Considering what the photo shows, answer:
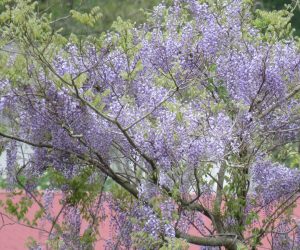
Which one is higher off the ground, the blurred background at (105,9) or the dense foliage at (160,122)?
the blurred background at (105,9)

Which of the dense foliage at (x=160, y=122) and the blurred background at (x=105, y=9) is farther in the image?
the blurred background at (x=105, y=9)

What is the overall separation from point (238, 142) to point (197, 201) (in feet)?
1.86

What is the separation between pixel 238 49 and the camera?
4680 millimetres

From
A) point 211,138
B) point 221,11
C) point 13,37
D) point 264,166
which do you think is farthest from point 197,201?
point 13,37

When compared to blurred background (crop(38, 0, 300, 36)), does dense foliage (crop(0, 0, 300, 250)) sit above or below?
below

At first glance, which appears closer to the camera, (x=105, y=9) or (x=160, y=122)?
(x=160, y=122)

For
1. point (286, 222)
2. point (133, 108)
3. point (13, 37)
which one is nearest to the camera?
point (13, 37)

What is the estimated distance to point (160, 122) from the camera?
3988mm

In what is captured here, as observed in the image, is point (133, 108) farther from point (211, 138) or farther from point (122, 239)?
point (122, 239)

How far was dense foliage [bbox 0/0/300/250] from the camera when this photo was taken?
3967mm

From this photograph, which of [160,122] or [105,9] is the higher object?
[105,9]

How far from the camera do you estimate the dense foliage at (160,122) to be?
3.97 m

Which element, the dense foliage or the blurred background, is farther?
the blurred background

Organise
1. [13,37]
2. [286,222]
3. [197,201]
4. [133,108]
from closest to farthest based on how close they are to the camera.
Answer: [13,37]
[133,108]
[197,201]
[286,222]
